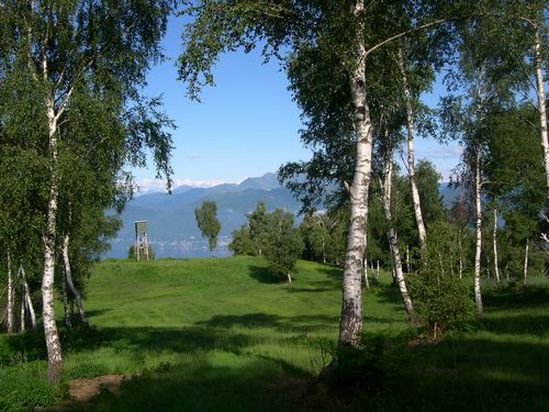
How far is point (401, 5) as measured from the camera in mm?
14141

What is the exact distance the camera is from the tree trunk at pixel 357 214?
12375 millimetres

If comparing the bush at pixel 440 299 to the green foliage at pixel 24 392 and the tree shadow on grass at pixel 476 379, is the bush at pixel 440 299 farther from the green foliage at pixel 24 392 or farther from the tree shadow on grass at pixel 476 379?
the green foliage at pixel 24 392

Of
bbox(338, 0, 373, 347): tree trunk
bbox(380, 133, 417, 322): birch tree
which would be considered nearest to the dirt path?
bbox(338, 0, 373, 347): tree trunk

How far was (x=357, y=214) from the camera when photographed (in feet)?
41.6

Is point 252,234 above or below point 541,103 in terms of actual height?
below

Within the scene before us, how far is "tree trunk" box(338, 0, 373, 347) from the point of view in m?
12.4

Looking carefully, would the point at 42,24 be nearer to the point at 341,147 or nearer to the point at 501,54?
the point at 341,147

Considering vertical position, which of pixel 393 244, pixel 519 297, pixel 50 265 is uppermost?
pixel 50 265

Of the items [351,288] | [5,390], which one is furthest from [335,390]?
[5,390]

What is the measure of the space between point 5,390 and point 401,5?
13457 millimetres

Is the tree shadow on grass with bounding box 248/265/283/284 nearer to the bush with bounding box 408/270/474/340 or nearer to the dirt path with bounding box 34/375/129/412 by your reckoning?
the bush with bounding box 408/270/474/340

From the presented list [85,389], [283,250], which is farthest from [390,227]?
[283,250]

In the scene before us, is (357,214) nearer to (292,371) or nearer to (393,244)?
(292,371)

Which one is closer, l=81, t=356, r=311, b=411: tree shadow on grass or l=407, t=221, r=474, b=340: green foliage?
l=81, t=356, r=311, b=411: tree shadow on grass
